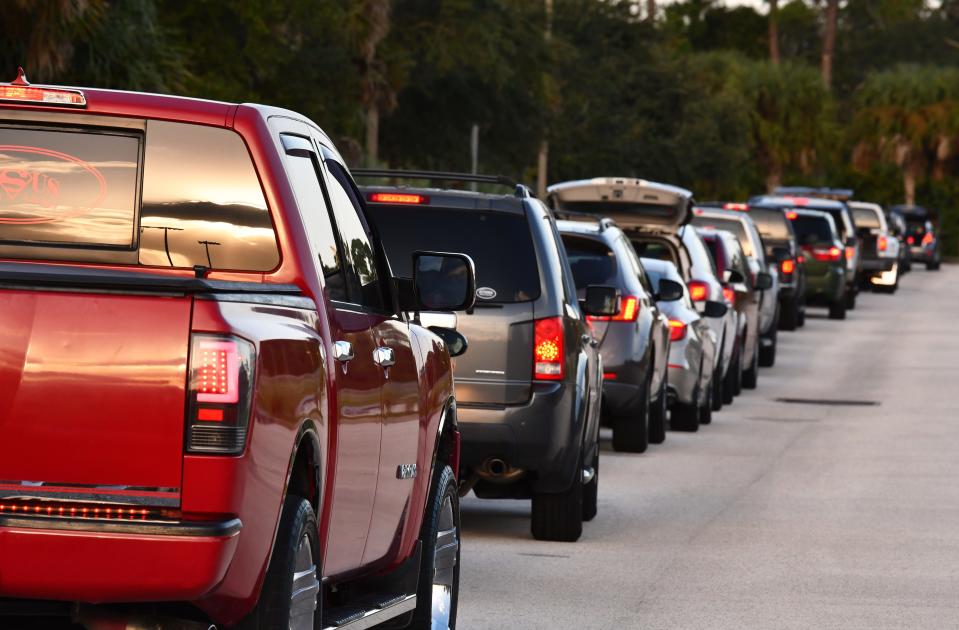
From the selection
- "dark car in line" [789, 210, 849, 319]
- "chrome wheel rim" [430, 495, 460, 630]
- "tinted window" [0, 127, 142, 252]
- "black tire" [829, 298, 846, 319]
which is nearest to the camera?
"tinted window" [0, 127, 142, 252]

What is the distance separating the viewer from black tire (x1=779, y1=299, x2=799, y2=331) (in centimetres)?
3612

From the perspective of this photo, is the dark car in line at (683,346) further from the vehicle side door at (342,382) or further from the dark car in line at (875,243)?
the dark car in line at (875,243)

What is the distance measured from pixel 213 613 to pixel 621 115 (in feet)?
190

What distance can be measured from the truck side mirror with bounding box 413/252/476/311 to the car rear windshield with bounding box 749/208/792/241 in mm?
26467

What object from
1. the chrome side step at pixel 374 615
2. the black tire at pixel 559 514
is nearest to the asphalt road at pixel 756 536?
the black tire at pixel 559 514

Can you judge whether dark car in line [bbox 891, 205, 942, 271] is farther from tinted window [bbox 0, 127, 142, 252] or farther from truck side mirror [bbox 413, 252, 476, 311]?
tinted window [bbox 0, 127, 142, 252]

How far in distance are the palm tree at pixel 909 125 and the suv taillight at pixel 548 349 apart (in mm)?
76740

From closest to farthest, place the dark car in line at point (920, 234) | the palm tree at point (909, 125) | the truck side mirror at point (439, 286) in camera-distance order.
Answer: the truck side mirror at point (439, 286), the dark car in line at point (920, 234), the palm tree at point (909, 125)

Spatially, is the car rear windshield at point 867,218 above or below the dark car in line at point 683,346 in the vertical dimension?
above

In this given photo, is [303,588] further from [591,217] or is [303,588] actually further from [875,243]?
[875,243]

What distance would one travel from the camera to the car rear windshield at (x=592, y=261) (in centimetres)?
1611

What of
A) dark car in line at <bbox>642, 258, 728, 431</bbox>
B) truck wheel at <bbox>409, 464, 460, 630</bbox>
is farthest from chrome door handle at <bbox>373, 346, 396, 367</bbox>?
dark car in line at <bbox>642, 258, 728, 431</bbox>

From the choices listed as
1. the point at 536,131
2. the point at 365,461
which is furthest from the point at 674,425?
the point at 536,131

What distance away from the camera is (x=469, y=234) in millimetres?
11586
